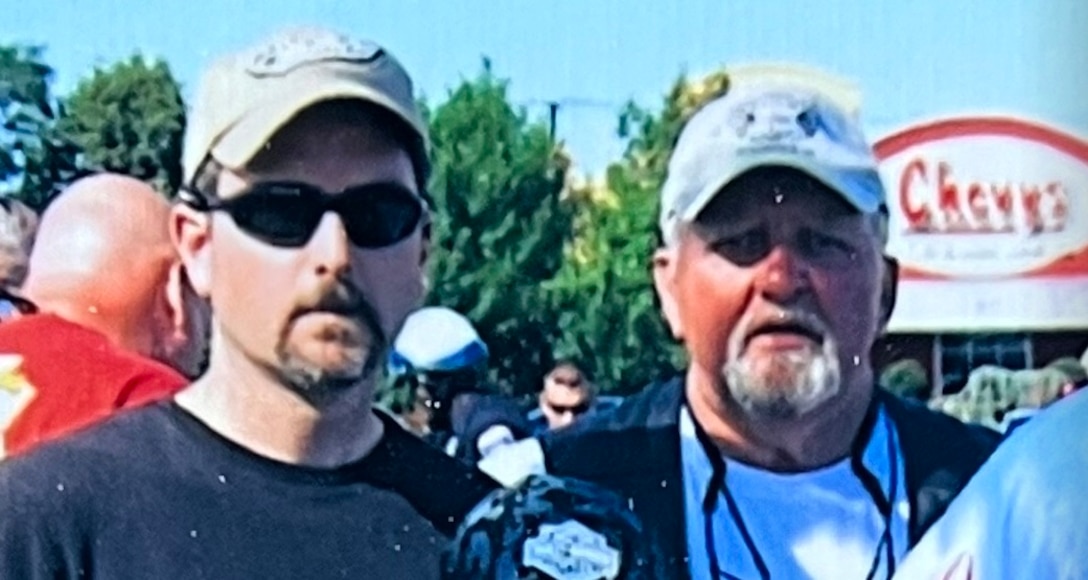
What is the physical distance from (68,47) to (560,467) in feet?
3.20

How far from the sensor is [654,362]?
3234 mm

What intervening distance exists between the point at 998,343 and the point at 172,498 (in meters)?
1.32

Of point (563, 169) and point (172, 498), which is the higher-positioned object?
point (563, 169)

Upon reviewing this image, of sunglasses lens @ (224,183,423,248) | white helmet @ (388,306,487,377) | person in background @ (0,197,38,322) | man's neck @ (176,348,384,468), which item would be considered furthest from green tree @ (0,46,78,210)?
white helmet @ (388,306,487,377)

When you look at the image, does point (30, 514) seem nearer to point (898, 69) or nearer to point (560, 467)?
point (560, 467)

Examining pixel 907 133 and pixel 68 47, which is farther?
pixel 907 133

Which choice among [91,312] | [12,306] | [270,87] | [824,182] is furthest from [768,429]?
[12,306]

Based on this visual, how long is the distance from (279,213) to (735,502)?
84 cm

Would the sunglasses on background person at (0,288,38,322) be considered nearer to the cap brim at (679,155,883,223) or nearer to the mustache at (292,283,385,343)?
the mustache at (292,283,385,343)

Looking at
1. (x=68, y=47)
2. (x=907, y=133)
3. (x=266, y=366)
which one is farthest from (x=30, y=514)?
(x=907, y=133)

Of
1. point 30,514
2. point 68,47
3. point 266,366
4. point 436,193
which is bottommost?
point 30,514

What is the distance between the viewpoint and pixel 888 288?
3271 millimetres

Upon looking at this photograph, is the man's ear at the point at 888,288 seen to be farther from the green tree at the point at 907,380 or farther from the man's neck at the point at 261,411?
the man's neck at the point at 261,411

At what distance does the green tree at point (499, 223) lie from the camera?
313 cm
